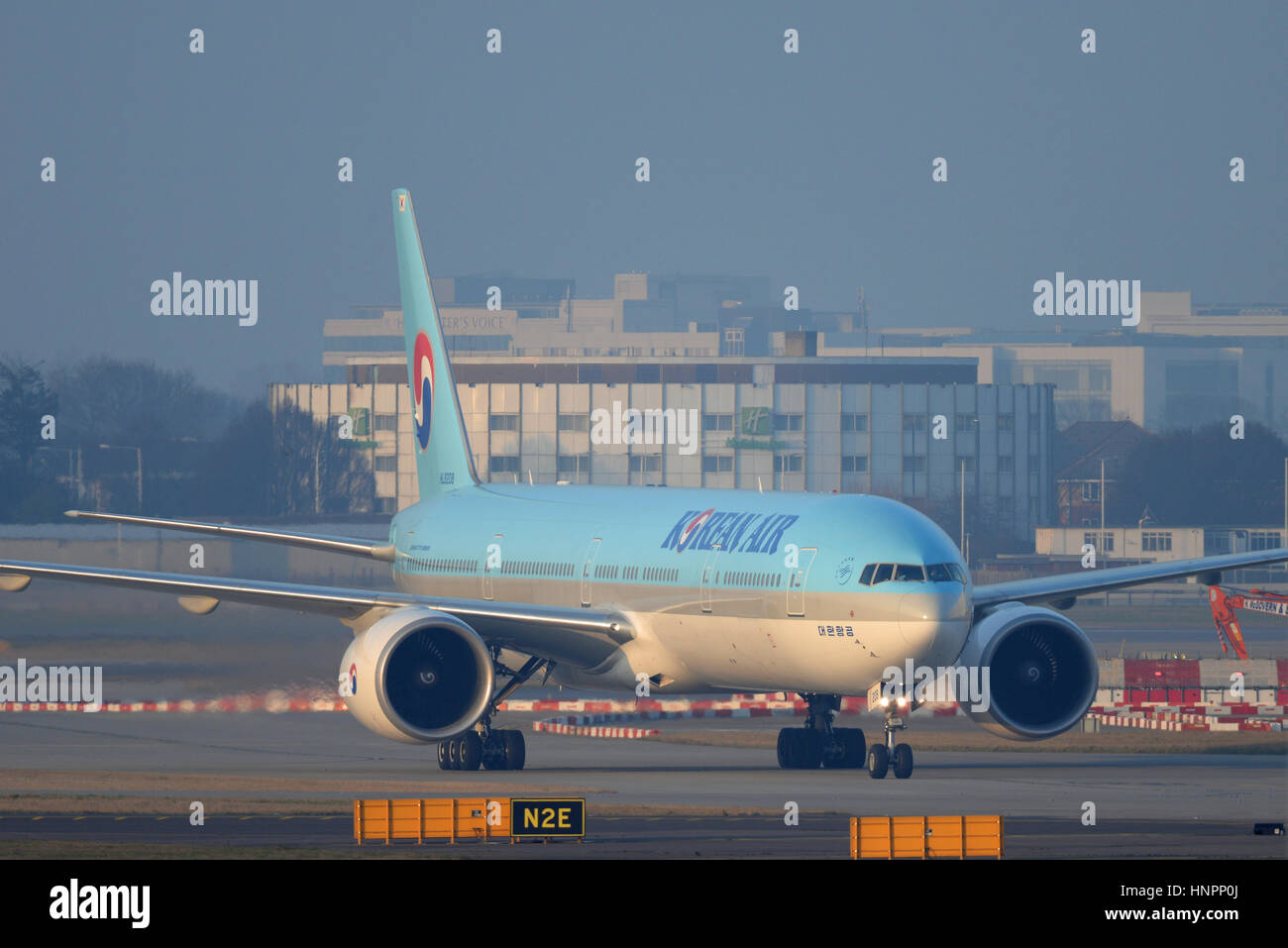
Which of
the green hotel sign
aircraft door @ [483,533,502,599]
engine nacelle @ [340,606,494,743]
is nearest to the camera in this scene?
engine nacelle @ [340,606,494,743]

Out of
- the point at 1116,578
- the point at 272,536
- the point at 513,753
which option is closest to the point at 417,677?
the point at 513,753


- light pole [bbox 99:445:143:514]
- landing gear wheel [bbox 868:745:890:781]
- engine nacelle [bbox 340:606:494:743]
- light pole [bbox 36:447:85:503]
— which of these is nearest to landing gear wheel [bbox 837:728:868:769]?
landing gear wheel [bbox 868:745:890:781]

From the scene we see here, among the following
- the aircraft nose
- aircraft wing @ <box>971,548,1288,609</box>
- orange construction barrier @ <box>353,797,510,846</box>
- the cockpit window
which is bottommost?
orange construction barrier @ <box>353,797,510,846</box>

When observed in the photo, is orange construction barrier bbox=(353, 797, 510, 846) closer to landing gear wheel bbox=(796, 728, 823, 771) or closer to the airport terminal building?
landing gear wheel bbox=(796, 728, 823, 771)

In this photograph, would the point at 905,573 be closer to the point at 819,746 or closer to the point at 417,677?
the point at 819,746

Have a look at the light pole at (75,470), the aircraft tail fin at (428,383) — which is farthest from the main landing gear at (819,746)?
the light pole at (75,470)

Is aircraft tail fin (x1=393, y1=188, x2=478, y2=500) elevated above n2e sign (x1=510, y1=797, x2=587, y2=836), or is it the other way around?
aircraft tail fin (x1=393, y1=188, x2=478, y2=500)

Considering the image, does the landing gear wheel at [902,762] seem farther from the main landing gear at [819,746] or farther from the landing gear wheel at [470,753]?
the landing gear wheel at [470,753]
